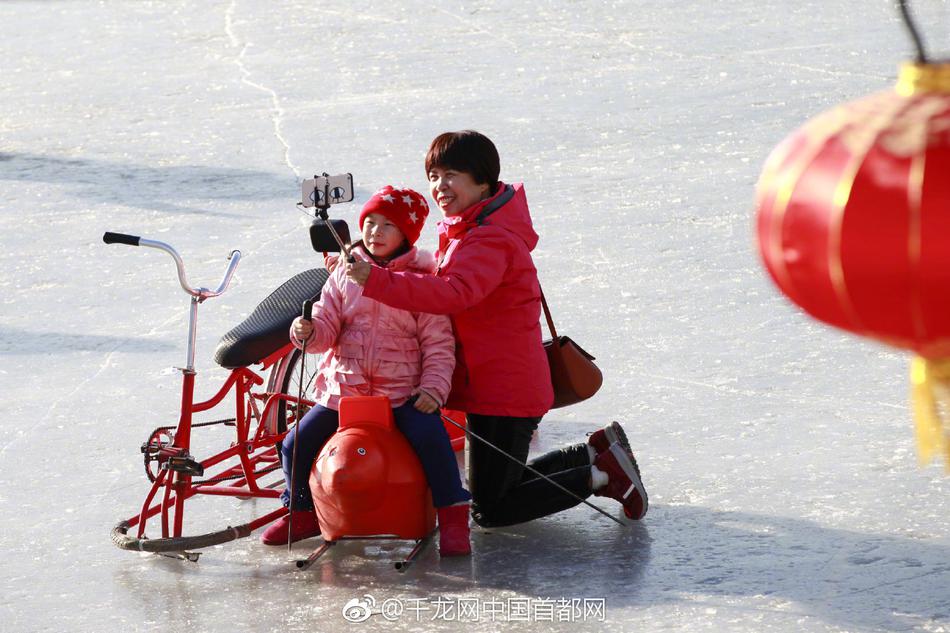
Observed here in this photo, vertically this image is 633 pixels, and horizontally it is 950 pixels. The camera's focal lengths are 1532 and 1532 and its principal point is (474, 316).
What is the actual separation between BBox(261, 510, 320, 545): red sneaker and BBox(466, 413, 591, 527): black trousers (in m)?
0.50

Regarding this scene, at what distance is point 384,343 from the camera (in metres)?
4.54

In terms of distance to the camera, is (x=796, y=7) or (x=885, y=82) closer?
(x=885, y=82)

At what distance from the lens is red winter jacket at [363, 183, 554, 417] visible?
4496 millimetres

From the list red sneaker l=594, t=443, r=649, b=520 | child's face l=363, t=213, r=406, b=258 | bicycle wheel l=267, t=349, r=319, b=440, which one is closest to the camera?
child's face l=363, t=213, r=406, b=258

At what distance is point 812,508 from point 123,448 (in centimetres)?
248

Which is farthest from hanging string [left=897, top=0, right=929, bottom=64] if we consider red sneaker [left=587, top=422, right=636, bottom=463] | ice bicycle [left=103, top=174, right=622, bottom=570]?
red sneaker [left=587, top=422, right=636, bottom=463]

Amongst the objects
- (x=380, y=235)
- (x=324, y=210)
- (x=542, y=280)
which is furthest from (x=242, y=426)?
(x=542, y=280)

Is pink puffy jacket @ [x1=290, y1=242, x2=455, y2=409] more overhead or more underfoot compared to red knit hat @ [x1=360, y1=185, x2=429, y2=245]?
more underfoot

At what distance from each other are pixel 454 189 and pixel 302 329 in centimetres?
61

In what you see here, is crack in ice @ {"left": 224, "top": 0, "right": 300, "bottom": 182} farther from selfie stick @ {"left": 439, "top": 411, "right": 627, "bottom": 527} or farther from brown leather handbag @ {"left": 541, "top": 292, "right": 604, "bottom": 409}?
selfie stick @ {"left": 439, "top": 411, "right": 627, "bottom": 527}

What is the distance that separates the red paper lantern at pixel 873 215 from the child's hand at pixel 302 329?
2199mm

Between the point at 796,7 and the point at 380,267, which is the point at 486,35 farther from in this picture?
the point at 380,267

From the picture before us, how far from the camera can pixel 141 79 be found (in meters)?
12.2

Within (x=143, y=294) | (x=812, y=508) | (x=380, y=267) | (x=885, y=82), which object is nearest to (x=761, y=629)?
(x=812, y=508)
